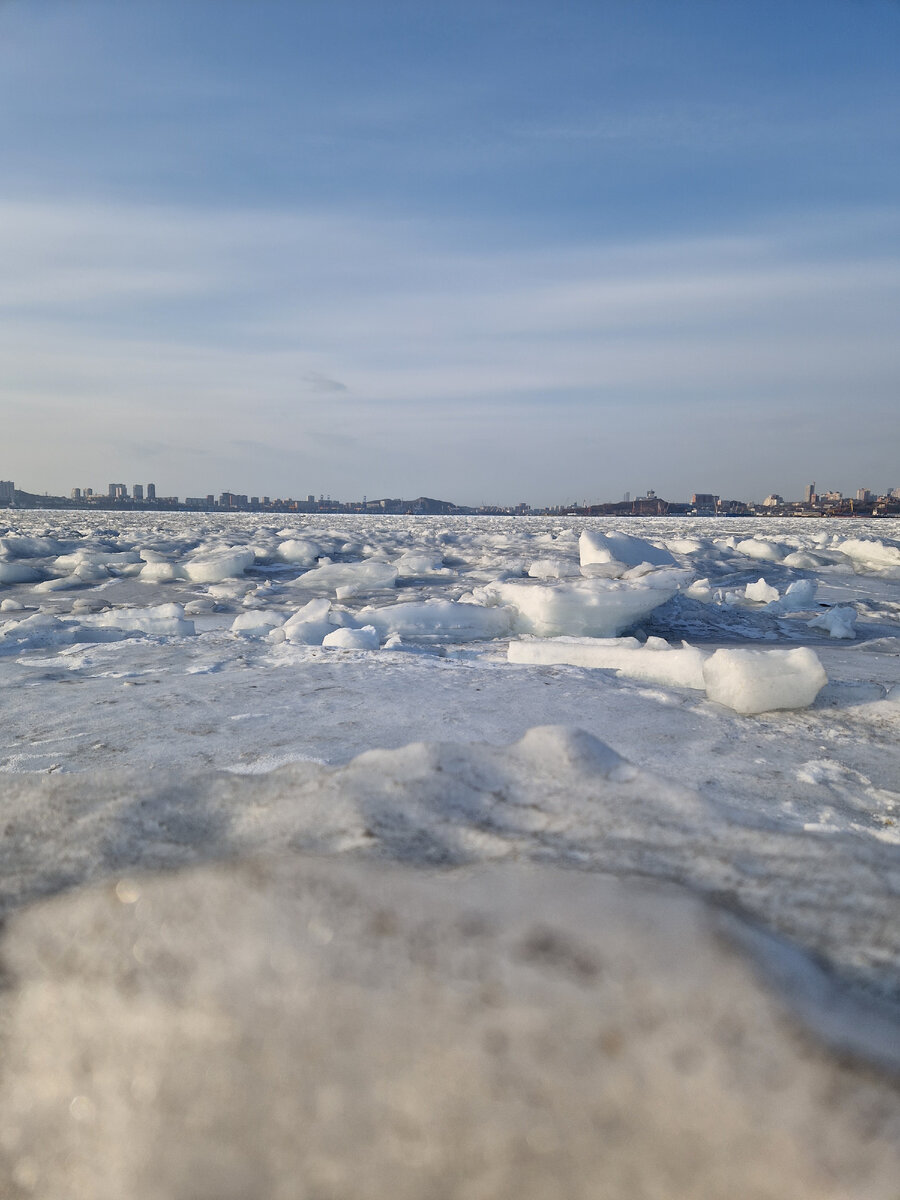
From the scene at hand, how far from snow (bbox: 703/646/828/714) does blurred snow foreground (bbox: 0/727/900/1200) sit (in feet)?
3.28

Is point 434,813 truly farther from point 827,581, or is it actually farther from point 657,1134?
point 827,581

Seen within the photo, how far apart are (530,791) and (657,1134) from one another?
1.75 ft

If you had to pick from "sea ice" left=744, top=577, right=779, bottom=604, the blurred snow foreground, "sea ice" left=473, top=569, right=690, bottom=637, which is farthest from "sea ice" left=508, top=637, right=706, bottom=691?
"sea ice" left=744, top=577, right=779, bottom=604

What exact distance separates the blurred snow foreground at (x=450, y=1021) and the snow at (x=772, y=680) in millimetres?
1000

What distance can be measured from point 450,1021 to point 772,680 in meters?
1.58

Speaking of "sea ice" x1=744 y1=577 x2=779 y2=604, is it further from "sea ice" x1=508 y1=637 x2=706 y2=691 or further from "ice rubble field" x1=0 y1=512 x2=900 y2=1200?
"ice rubble field" x1=0 y1=512 x2=900 y2=1200

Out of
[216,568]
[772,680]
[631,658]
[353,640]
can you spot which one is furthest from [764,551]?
[772,680]

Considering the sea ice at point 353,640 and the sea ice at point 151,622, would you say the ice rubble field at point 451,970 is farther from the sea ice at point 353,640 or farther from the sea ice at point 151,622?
the sea ice at point 151,622

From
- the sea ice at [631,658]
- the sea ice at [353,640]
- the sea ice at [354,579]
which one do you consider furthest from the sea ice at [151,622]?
the sea ice at [354,579]

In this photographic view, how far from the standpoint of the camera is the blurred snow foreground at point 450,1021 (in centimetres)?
60

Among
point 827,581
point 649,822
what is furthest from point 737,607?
point 649,822

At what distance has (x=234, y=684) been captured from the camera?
2264 millimetres

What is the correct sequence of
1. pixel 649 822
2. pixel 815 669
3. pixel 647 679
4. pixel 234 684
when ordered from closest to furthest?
pixel 649 822, pixel 815 669, pixel 234 684, pixel 647 679

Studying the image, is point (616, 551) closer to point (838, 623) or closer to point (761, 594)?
point (761, 594)
